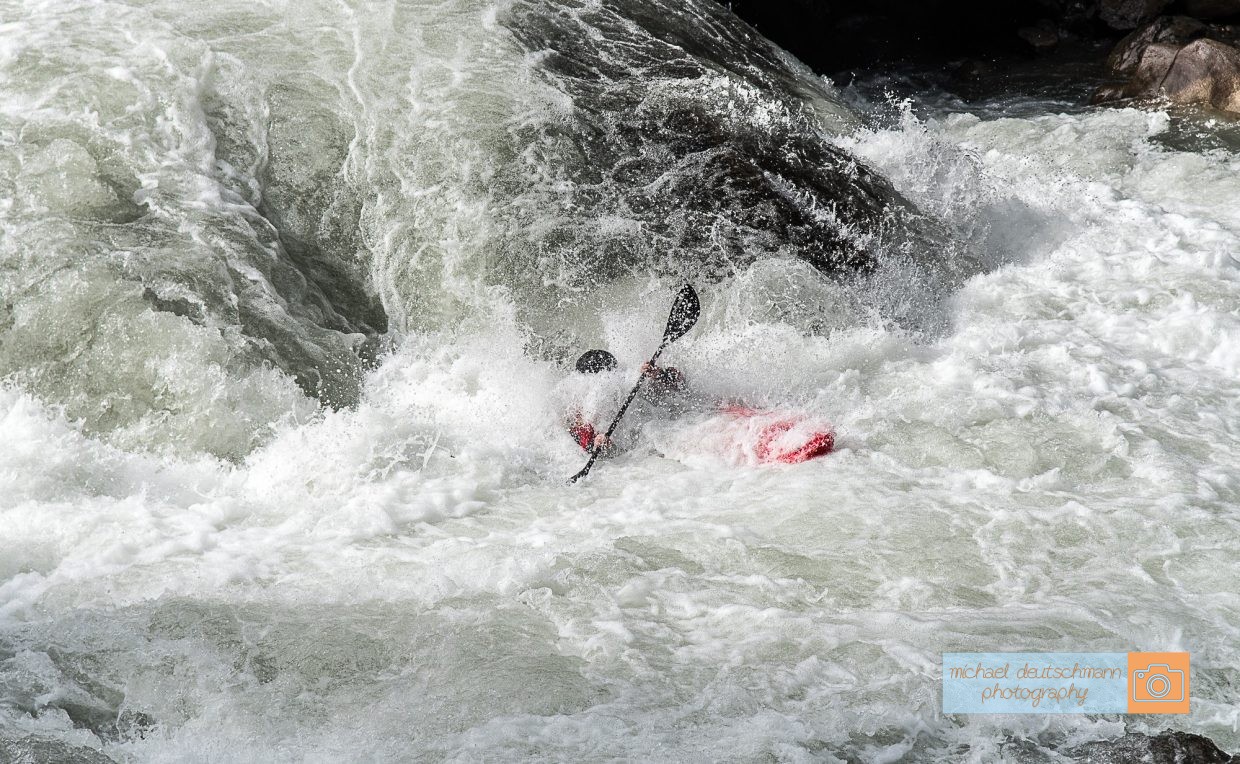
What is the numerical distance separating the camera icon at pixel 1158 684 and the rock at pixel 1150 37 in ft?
29.1

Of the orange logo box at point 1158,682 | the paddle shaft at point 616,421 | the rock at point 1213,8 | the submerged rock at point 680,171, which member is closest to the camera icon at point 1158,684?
the orange logo box at point 1158,682

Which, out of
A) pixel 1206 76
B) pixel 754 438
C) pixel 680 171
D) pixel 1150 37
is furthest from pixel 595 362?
pixel 1150 37

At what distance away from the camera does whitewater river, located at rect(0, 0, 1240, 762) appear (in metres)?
3.21

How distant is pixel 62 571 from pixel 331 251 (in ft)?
8.57

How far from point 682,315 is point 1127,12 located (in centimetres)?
960

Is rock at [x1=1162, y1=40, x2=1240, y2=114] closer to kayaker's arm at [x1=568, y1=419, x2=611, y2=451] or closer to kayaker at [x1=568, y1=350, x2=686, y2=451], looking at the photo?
kayaker at [x1=568, y1=350, x2=686, y2=451]

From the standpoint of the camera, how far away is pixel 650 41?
7.86m

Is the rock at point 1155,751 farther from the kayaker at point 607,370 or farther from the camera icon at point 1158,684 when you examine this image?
the kayaker at point 607,370

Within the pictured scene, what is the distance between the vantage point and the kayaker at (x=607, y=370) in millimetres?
5070

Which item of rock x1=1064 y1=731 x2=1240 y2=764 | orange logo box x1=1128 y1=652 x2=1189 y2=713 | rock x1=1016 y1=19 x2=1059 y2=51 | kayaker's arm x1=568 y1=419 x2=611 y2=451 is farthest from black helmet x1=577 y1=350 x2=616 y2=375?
rock x1=1016 y1=19 x2=1059 y2=51

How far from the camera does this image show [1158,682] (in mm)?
3297

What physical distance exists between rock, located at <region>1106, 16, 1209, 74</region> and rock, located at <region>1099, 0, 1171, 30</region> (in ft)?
3.73

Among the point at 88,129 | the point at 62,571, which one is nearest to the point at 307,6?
the point at 88,129

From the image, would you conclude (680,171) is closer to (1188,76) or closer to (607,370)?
(607,370)
